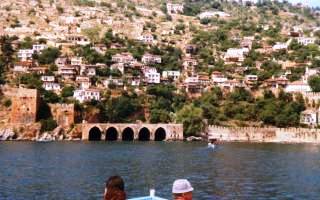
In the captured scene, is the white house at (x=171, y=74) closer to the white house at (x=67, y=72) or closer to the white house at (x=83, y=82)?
the white house at (x=83, y=82)

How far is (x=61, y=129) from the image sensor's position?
331ft

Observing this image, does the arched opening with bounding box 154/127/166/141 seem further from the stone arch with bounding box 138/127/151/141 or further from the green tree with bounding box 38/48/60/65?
the green tree with bounding box 38/48/60/65

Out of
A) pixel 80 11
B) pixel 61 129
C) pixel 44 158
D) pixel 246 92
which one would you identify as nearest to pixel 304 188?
pixel 44 158

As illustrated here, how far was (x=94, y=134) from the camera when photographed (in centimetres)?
10544

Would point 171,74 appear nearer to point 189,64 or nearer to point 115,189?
point 189,64

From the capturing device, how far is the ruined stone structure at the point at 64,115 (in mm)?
100938

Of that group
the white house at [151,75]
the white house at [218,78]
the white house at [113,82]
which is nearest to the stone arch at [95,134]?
the white house at [113,82]

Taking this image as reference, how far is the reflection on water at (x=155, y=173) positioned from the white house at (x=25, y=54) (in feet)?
159

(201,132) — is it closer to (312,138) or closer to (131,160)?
(312,138)

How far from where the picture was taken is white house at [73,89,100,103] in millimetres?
106188

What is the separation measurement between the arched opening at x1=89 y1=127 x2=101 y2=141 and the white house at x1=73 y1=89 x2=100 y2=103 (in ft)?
14.4

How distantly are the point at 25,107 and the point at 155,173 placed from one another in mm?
52477

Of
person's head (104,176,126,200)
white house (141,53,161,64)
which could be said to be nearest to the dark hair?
person's head (104,176,126,200)

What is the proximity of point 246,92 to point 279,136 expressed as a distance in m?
13.4
